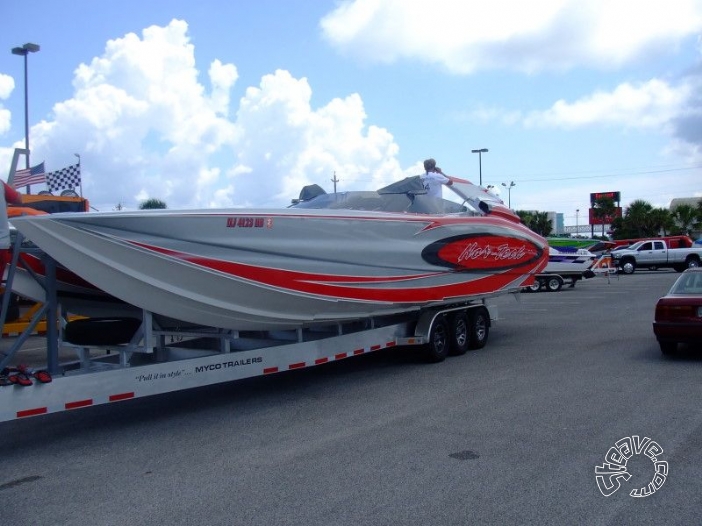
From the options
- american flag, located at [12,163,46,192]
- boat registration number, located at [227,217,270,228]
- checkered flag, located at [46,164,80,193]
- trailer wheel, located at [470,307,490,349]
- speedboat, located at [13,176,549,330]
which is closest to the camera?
speedboat, located at [13,176,549,330]

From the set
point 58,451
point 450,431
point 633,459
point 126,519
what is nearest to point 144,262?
point 58,451

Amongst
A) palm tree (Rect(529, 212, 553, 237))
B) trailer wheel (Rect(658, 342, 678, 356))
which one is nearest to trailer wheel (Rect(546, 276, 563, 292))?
trailer wheel (Rect(658, 342, 678, 356))

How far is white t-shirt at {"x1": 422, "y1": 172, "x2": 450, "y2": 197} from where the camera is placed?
10729 millimetres

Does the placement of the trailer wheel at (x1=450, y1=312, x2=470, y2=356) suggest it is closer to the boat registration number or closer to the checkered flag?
the boat registration number

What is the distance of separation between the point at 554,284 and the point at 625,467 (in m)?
22.4

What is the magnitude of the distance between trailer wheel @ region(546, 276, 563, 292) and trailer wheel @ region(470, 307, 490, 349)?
51.6ft

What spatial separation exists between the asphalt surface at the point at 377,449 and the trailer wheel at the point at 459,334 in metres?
0.84

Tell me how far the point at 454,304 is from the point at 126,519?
7.62 m

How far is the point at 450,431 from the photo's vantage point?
21.2 feet

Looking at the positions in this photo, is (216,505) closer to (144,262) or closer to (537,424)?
(144,262)

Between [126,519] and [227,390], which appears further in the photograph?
[227,390]

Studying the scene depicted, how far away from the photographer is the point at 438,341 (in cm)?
1058

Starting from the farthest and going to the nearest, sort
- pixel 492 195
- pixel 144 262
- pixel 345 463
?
pixel 492 195
pixel 144 262
pixel 345 463

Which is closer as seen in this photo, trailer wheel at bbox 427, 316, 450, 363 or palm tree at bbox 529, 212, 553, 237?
trailer wheel at bbox 427, 316, 450, 363
